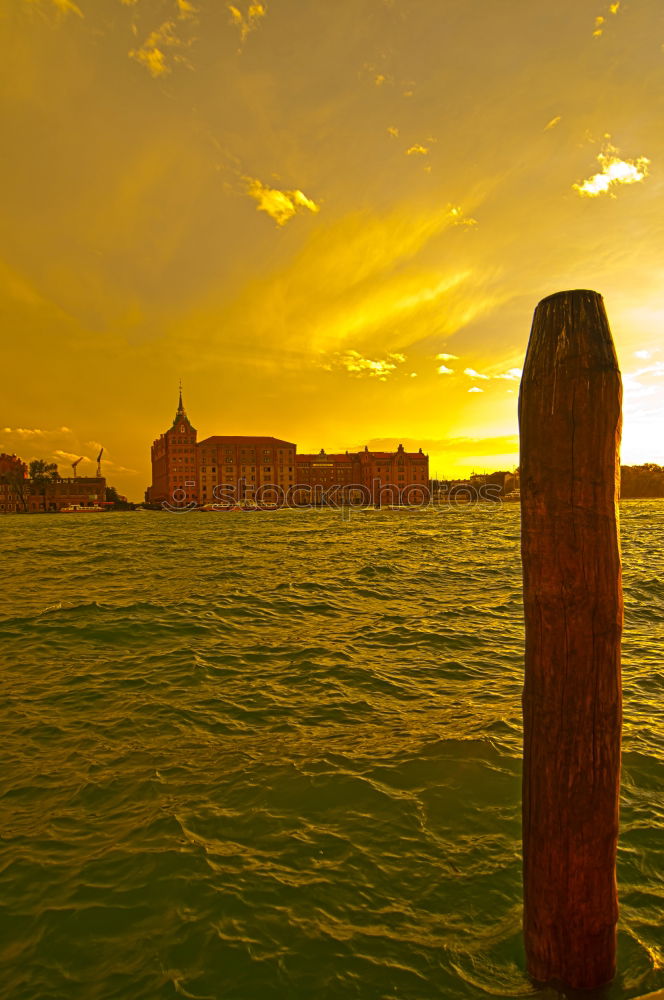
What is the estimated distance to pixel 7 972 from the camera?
3100mm

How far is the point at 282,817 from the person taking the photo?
450 cm

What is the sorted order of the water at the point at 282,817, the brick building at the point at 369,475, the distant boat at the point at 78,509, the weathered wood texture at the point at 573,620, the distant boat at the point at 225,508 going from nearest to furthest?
the weathered wood texture at the point at 573,620 → the water at the point at 282,817 → the distant boat at the point at 225,508 → the distant boat at the point at 78,509 → the brick building at the point at 369,475

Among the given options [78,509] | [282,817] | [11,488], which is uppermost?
[11,488]

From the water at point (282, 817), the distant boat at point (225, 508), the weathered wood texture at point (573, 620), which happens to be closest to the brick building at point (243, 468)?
the distant boat at point (225, 508)

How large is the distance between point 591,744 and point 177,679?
6.82m

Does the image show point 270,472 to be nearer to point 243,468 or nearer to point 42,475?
point 243,468

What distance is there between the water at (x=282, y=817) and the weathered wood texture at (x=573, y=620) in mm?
732

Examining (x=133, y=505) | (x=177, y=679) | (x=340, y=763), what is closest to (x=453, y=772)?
(x=340, y=763)

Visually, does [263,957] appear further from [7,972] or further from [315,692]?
[315,692]

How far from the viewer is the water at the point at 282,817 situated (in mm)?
3146

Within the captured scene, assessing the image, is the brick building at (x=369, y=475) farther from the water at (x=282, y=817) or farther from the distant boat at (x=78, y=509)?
the water at (x=282, y=817)

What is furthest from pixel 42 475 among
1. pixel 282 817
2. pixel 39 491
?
pixel 282 817

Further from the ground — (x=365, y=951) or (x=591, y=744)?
(x=591, y=744)

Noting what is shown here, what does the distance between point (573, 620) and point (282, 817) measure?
3320 mm
